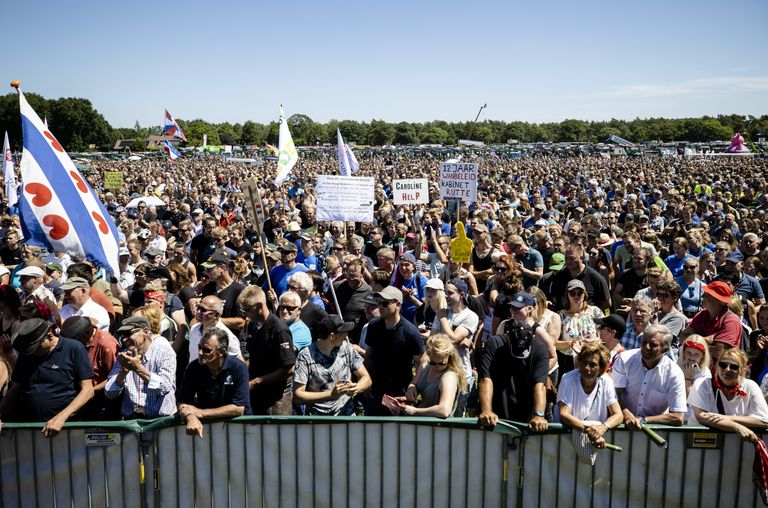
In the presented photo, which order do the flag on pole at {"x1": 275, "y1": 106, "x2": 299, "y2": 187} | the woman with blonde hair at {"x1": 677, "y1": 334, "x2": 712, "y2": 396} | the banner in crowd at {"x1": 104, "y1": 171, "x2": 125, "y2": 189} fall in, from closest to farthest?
the woman with blonde hair at {"x1": 677, "y1": 334, "x2": 712, "y2": 396} → the flag on pole at {"x1": 275, "y1": 106, "x2": 299, "y2": 187} → the banner in crowd at {"x1": 104, "y1": 171, "x2": 125, "y2": 189}

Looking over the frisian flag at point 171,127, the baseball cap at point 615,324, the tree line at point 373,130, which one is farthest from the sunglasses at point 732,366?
the tree line at point 373,130

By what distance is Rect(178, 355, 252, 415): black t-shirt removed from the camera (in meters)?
4.51

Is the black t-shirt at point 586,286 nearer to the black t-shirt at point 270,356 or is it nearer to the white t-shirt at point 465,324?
the white t-shirt at point 465,324

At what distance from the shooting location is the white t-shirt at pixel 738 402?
170 inches

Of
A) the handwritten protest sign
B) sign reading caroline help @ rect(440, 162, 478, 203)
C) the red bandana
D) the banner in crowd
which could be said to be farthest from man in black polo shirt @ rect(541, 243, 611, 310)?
the banner in crowd

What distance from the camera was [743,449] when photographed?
4207mm

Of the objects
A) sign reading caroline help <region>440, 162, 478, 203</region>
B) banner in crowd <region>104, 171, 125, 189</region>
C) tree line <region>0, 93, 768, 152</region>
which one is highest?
tree line <region>0, 93, 768, 152</region>

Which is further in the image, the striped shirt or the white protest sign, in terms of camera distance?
the white protest sign

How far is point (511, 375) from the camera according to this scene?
15.6 ft

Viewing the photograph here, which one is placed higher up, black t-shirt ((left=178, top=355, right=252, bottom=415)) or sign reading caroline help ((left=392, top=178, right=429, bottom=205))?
sign reading caroline help ((left=392, top=178, right=429, bottom=205))

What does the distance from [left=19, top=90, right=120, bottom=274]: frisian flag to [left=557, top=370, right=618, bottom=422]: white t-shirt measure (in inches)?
175

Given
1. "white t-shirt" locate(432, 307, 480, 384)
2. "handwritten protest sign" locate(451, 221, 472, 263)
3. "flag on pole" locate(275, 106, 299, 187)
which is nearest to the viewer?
"white t-shirt" locate(432, 307, 480, 384)

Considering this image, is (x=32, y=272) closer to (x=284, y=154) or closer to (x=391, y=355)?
(x=391, y=355)

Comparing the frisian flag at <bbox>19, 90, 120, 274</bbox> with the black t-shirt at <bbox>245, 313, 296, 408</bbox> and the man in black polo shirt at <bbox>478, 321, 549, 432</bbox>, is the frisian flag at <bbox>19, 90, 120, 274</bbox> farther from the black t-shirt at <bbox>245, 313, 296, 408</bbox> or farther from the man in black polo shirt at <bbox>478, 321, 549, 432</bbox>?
the man in black polo shirt at <bbox>478, 321, 549, 432</bbox>
